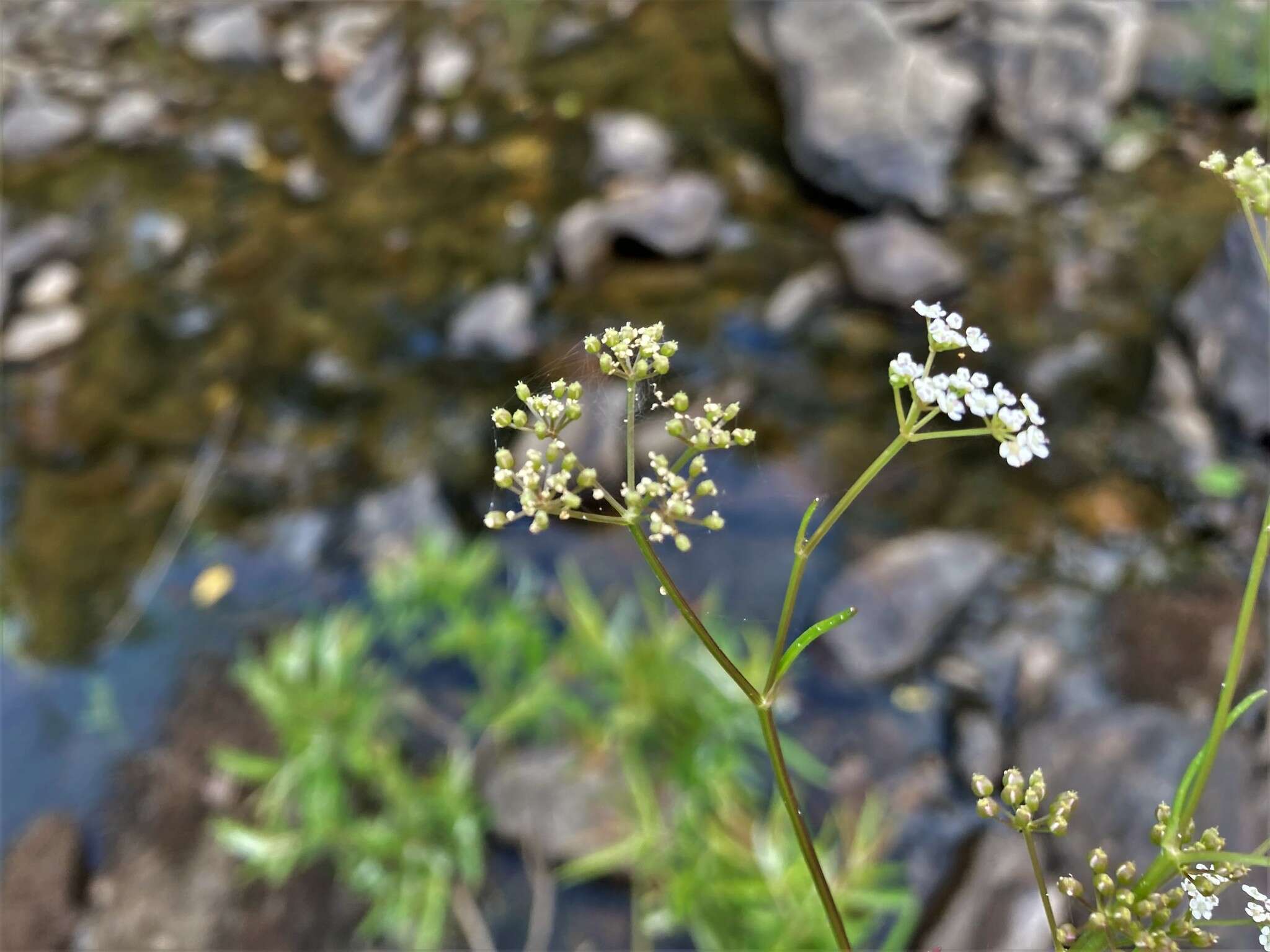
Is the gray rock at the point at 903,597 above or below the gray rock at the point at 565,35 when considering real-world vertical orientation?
below

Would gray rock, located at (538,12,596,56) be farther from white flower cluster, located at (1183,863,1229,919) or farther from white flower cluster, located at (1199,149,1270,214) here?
white flower cluster, located at (1183,863,1229,919)

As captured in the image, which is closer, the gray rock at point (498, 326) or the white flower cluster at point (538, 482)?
the white flower cluster at point (538, 482)

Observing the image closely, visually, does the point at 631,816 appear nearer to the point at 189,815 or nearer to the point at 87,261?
the point at 189,815

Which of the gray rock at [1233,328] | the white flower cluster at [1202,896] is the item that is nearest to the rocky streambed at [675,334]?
the gray rock at [1233,328]

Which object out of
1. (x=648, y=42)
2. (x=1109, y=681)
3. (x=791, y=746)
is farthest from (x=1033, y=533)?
(x=648, y=42)

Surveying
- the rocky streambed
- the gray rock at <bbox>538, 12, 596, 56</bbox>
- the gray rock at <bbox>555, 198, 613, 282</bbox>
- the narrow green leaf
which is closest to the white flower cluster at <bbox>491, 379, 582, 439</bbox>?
the narrow green leaf

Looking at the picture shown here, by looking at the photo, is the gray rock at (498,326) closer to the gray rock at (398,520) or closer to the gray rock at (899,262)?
the gray rock at (398,520)

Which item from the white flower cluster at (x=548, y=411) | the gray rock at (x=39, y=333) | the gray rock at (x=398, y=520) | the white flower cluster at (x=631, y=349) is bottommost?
the gray rock at (x=398, y=520)
